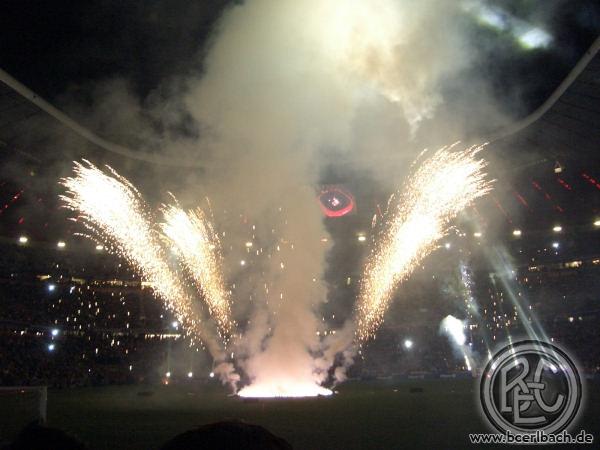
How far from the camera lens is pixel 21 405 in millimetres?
12406

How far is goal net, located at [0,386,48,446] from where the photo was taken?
38.0 feet

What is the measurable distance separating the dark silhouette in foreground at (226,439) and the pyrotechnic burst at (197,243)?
24.4m

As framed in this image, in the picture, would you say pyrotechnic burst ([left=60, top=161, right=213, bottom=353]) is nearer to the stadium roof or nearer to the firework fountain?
the firework fountain

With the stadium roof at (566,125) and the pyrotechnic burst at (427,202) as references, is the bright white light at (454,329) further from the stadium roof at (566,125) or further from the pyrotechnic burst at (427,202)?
the stadium roof at (566,125)

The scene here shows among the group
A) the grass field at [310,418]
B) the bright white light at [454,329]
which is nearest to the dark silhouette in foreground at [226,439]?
the grass field at [310,418]

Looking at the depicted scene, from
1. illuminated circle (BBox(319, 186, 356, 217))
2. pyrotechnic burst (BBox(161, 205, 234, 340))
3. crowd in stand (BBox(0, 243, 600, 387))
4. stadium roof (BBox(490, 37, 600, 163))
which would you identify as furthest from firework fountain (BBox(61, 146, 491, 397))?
illuminated circle (BBox(319, 186, 356, 217))

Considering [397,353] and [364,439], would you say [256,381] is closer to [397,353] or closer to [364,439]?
[364,439]

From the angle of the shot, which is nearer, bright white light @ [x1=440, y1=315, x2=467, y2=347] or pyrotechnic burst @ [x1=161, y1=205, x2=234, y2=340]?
pyrotechnic burst @ [x1=161, y1=205, x2=234, y2=340]

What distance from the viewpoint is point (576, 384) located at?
25.9ft

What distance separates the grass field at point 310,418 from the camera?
33.3 feet

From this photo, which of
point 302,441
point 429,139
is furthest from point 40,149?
point 302,441

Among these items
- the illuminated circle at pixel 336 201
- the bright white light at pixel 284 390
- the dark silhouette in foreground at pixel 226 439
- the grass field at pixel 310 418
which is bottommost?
the dark silhouette in foreground at pixel 226 439

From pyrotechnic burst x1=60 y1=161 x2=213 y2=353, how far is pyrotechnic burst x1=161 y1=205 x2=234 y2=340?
1.44m

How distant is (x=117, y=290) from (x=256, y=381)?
23132mm
